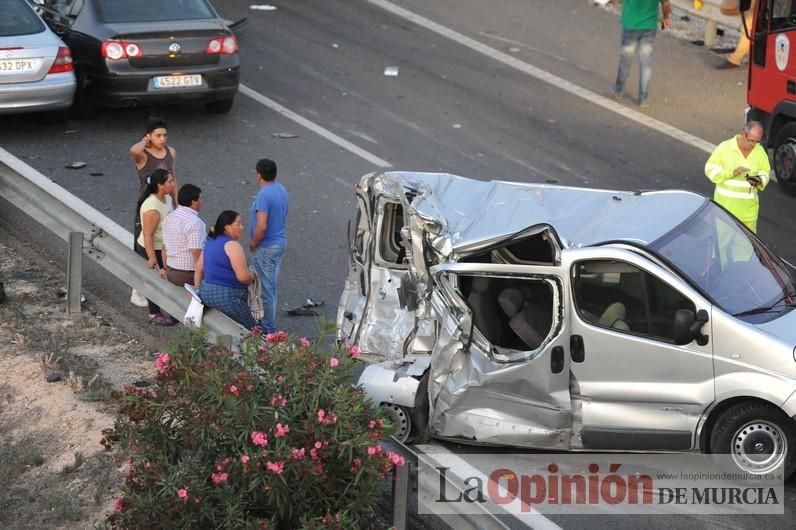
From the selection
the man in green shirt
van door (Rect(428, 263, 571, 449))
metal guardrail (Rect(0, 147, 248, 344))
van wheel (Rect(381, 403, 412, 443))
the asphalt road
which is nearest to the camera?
van door (Rect(428, 263, 571, 449))

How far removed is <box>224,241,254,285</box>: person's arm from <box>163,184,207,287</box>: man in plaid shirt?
0.48 metres

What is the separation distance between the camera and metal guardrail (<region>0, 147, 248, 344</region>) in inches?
325

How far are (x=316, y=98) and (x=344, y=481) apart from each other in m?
10.3

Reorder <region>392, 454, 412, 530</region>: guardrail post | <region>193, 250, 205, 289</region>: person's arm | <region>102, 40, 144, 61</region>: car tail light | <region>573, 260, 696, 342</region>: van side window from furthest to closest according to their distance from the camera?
<region>102, 40, 144, 61</region>: car tail light < <region>193, 250, 205, 289</region>: person's arm < <region>573, 260, 696, 342</region>: van side window < <region>392, 454, 412, 530</region>: guardrail post

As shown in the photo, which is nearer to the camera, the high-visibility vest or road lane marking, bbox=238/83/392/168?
the high-visibility vest

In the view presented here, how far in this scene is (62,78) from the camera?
14.4 meters

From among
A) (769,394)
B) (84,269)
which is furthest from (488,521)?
(84,269)

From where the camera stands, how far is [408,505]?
669 cm

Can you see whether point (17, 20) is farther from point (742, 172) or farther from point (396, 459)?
point (396, 459)

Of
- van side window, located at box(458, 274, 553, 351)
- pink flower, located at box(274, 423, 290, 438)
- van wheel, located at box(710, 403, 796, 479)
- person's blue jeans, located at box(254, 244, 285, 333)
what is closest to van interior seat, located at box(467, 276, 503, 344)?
van side window, located at box(458, 274, 553, 351)

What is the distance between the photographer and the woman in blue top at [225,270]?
914cm

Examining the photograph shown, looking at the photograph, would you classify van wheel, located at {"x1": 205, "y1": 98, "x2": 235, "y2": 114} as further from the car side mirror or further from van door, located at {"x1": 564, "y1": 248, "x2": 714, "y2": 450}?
the car side mirror

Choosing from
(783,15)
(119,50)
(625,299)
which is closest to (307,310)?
(625,299)

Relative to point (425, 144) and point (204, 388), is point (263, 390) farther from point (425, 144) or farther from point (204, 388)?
point (425, 144)
